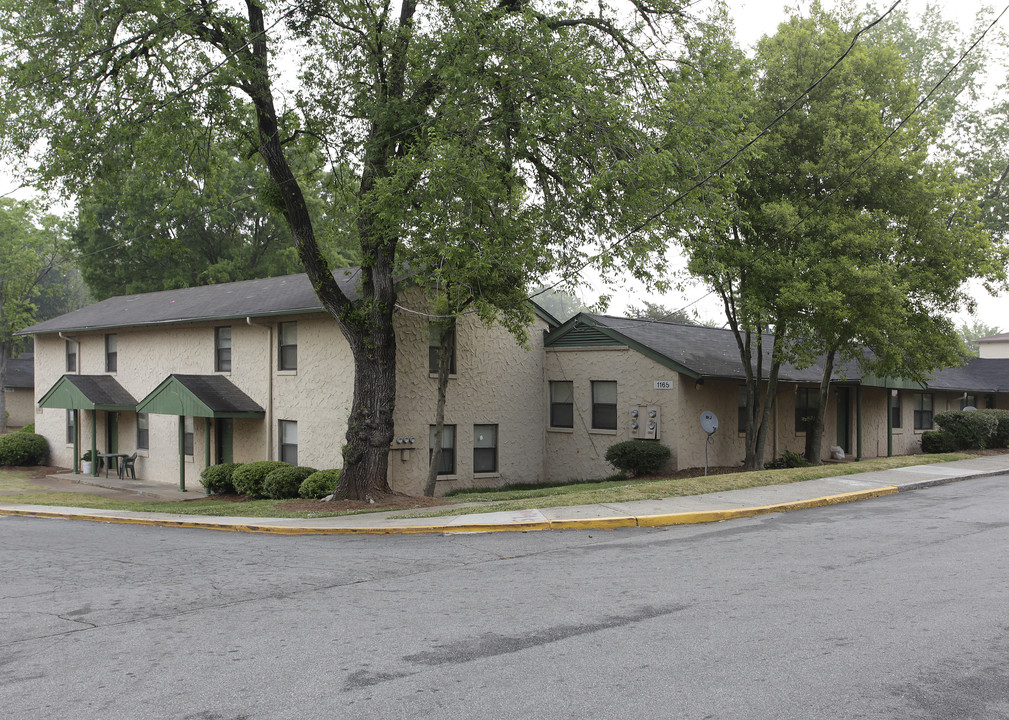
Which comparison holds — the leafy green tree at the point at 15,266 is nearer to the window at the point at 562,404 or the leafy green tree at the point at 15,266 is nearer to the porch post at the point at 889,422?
the window at the point at 562,404

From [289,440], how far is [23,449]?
14569mm

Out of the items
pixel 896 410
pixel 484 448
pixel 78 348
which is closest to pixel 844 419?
pixel 896 410

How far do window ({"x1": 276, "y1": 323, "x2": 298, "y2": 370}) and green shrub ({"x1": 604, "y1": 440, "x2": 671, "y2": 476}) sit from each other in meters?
8.95

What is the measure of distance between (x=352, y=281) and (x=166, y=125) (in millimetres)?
7887

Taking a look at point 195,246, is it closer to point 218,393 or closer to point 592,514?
point 218,393

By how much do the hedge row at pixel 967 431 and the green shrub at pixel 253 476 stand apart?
21442 millimetres

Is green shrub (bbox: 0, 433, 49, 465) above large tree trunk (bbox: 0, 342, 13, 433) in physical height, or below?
below

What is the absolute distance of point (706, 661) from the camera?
228 inches

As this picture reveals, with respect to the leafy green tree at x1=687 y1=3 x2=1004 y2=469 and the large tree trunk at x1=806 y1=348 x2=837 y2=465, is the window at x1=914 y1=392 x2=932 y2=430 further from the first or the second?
the leafy green tree at x1=687 y1=3 x2=1004 y2=469

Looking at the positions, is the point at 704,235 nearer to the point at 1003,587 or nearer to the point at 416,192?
the point at 416,192

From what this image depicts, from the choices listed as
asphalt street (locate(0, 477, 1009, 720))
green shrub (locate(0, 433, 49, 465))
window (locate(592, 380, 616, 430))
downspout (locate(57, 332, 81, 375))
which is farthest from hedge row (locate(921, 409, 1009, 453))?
green shrub (locate(0, 433, 49, 465))

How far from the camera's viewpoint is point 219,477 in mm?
21453

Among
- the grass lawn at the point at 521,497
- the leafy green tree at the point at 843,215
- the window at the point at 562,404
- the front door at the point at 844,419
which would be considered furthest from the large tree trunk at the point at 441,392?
the front door at the point at 844,419

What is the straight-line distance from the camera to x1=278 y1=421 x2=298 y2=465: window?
72.3ft
